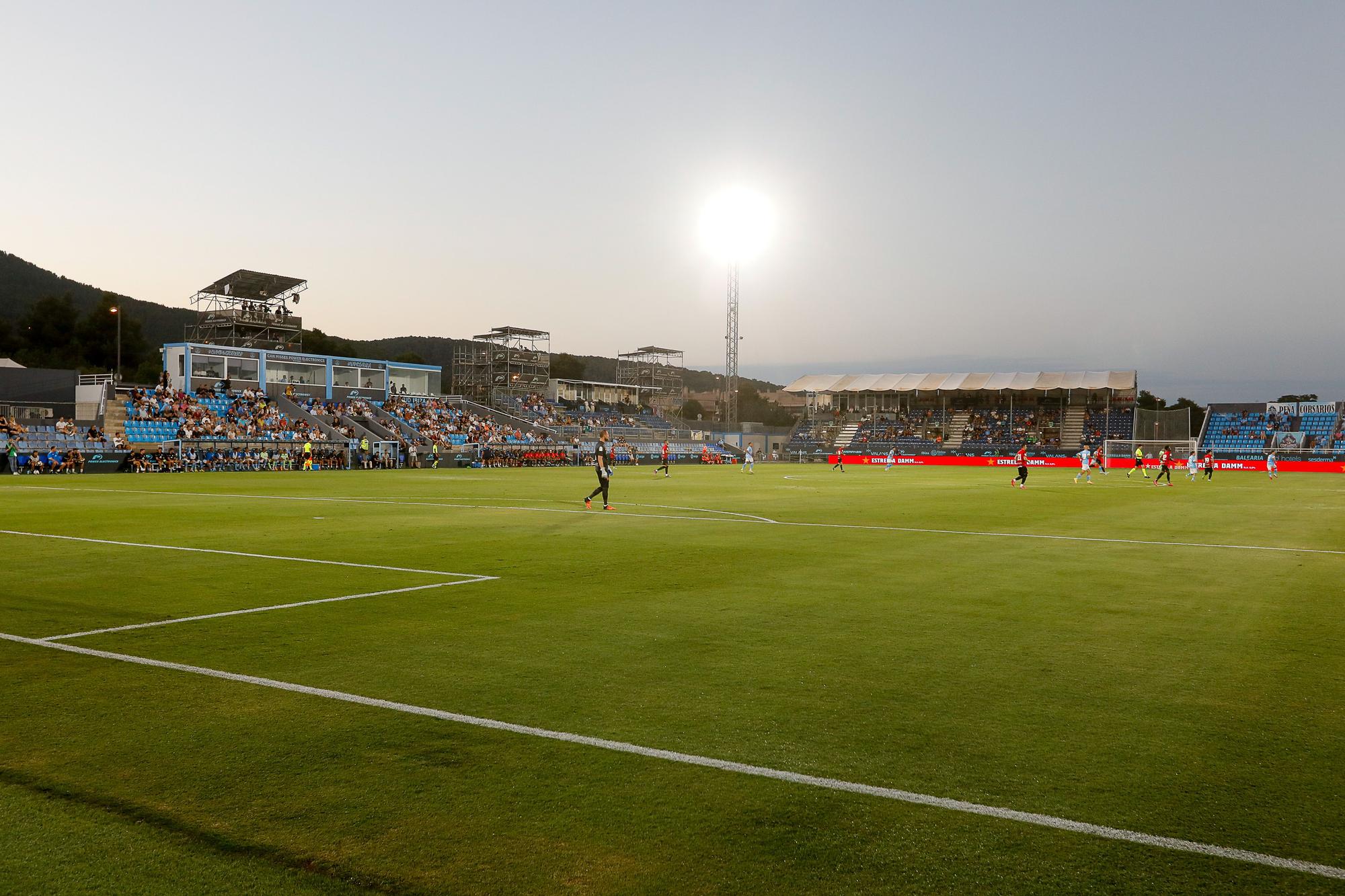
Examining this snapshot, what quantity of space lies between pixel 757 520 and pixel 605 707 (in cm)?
1495

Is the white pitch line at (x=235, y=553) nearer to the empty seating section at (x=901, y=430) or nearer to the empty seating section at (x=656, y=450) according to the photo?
the empty seating section at (x=656, y=450)

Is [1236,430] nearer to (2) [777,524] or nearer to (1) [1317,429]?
(1) [1317,429]

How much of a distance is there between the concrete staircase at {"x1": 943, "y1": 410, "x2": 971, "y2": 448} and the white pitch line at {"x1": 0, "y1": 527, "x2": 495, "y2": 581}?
82172 mm

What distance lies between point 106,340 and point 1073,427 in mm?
107687

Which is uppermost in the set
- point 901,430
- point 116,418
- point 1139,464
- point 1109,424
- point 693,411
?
point 693,411

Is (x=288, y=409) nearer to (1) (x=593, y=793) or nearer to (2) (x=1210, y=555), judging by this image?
(2) (x=1210, y=555)

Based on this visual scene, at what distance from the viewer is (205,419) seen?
54.9 m

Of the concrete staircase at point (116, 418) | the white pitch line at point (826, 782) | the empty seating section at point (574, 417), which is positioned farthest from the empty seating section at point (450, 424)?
the white pitch line at point (826, 782)

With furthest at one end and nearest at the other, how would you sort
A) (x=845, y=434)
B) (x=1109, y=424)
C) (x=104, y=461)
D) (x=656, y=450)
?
(x=845, y=434) → (x=1109, y=424) → (x=656, y=450) → (x=104, y=461)

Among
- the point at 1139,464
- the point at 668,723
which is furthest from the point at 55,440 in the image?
the point at 1139,464

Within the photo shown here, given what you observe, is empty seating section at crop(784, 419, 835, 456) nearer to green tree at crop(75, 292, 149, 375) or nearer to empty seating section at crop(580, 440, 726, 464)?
empty seating section at crop(580, 440, 726, 464)

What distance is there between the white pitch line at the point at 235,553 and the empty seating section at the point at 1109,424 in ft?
273

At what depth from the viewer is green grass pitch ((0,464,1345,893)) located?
387cm

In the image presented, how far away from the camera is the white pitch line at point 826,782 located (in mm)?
3934
